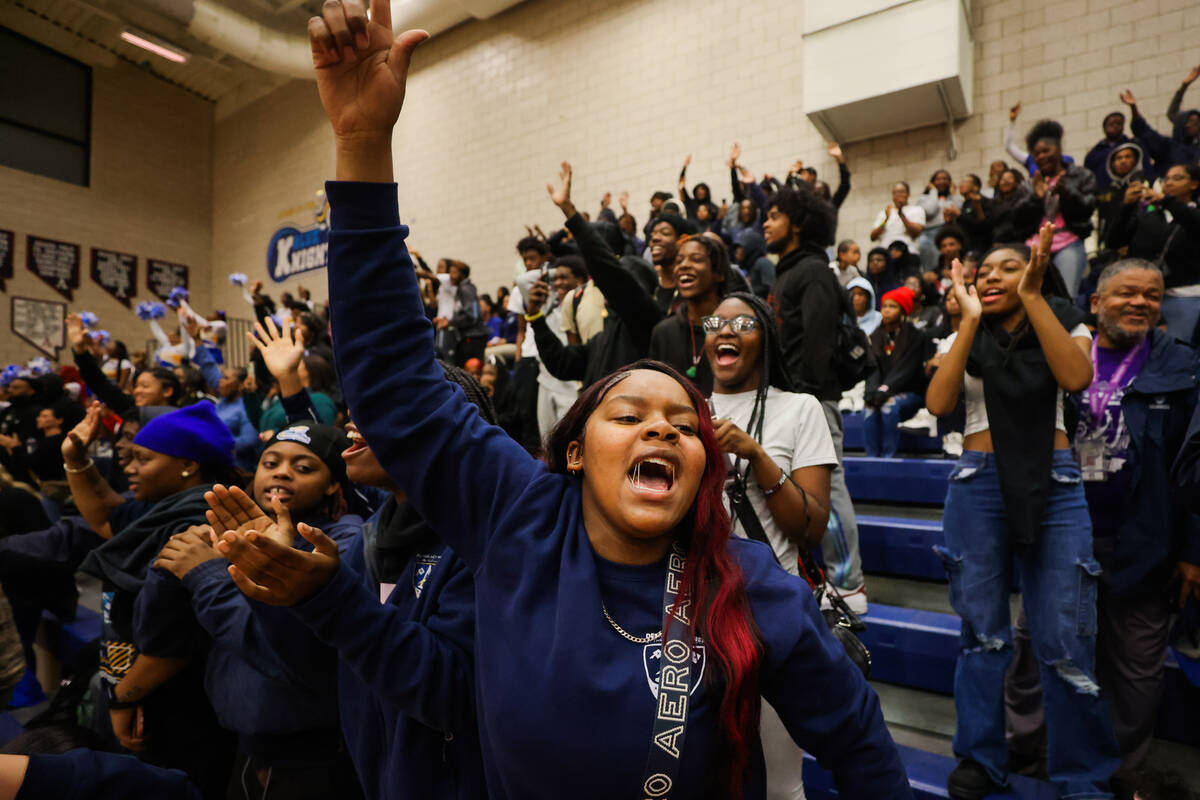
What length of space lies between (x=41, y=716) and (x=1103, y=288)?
4194 millimetres

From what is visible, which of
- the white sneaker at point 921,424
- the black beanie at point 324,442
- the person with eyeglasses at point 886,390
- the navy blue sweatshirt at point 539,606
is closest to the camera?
the navy blue sweatshirt at point 539,606

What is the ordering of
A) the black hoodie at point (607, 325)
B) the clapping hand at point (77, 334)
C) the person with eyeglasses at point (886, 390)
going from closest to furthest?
the black hoodie at point (607, 325) < the clapping hand at point (77, 334) < the person with eyeglasses at point (886, 390)

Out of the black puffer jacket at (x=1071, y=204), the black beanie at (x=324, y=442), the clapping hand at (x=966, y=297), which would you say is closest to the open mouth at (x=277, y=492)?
the black beanie at (x=324, y=442)

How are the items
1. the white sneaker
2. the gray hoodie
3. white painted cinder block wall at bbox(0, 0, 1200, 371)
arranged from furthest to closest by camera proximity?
white painted cinder block wall at bbox(0, 0, 1200, 371) → the gray hoodie → the white sneaker

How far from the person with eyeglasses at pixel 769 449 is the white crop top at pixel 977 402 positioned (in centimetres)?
66

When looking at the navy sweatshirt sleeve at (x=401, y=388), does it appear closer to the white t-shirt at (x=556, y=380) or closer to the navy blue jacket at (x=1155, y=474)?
the navy blue jacket at (x=1155, y=474)

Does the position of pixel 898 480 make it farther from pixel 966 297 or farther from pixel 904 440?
pixel 966 297

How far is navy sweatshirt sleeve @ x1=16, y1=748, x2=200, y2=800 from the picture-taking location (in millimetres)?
1153

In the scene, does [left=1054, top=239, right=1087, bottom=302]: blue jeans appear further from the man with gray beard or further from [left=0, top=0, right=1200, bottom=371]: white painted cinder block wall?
[left=0, top=0, right=1200, bottom=371]: white painted cinder block wall

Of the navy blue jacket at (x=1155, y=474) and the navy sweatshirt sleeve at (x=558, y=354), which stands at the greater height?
the navy sweatshirt sleeve at (x=558, y=354)

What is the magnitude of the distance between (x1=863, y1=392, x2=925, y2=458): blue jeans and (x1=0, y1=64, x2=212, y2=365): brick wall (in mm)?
16266

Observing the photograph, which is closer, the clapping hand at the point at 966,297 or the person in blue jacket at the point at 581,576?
the person in blue jacket at the point at 581,576

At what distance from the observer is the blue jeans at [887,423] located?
479cm

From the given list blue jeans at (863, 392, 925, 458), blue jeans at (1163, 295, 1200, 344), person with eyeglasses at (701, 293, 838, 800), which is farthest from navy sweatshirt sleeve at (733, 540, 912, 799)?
blue jeans at (1163, 295, 1200, 344)
